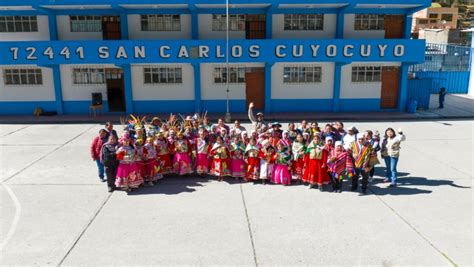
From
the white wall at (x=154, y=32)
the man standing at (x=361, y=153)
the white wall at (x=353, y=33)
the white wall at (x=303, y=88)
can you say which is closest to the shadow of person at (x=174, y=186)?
the man standing at (x=361, y=153)

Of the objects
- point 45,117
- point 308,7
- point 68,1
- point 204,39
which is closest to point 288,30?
point 308,7

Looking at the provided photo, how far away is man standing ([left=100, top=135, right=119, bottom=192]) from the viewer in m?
9.20

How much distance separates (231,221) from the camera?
7781mm

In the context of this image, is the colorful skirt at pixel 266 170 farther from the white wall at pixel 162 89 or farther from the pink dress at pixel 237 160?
the white wall at pixel 162 89

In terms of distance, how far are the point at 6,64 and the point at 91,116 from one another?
4.67m

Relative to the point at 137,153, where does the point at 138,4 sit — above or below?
above

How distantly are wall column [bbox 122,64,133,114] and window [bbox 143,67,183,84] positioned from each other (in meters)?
0.87

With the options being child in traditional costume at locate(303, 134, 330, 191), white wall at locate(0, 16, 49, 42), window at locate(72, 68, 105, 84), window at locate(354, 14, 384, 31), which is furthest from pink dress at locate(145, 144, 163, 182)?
window at locate(354, 14, 384, 31)

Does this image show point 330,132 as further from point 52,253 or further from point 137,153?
point 52,253

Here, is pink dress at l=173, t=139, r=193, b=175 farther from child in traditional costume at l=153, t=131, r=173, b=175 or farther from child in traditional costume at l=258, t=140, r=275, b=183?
child in traditional costume at l=258, t=140, r=275, b=183

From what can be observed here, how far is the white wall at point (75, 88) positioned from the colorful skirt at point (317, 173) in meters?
14.8

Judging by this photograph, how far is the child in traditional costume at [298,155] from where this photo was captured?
31.7 ft

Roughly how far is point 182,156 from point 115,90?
1258 cm

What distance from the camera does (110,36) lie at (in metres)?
20.7
